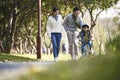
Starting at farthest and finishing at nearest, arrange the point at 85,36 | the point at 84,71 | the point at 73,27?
the point at 73,27 < the point at 85,36 < the point at 84,71

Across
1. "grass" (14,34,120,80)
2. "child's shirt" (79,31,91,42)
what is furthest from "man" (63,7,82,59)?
"grass" (14,34,120,80)

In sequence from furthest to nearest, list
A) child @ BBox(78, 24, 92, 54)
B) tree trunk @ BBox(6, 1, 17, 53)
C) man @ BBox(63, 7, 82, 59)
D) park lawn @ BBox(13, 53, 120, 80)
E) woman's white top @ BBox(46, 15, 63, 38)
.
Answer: tree trunk @ BBox(6, 1, 17, 53) → woman's white top @ BBox(46, 15, 63, 38) → man @ BBox(63, 7, 82, 59) → child @ BBox(78, 24, 92, 54) → park lawn @ BBox(13, 53, 120, 80)

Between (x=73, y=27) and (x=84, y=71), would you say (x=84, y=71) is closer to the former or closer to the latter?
(x=84, y=71)

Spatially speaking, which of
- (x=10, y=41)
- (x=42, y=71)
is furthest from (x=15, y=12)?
(x=42, y=71)

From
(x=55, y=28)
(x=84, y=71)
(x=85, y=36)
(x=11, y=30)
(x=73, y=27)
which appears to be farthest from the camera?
(x=11, y=30)

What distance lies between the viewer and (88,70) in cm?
210

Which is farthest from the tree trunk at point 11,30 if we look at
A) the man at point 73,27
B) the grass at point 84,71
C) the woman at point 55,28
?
the grass at point 84,71

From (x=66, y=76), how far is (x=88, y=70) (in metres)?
0.13

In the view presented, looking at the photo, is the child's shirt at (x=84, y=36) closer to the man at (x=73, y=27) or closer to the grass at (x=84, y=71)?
the man at (x=73, y=27)

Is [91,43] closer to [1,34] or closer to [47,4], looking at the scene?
[47,4]

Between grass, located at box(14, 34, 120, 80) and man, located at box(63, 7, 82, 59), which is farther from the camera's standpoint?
man, located at box(63, 7, 82, 59)

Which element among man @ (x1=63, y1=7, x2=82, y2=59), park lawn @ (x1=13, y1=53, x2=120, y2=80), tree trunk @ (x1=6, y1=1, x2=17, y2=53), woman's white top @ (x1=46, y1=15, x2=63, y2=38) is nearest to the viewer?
park lawn @ (x1=13, y1=53, x2=120, y2=80)

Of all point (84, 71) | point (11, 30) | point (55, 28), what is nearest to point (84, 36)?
point (55, 28)

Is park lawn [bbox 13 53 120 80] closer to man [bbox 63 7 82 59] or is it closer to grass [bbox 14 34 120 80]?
grass [bbox 14 34 120 80]
